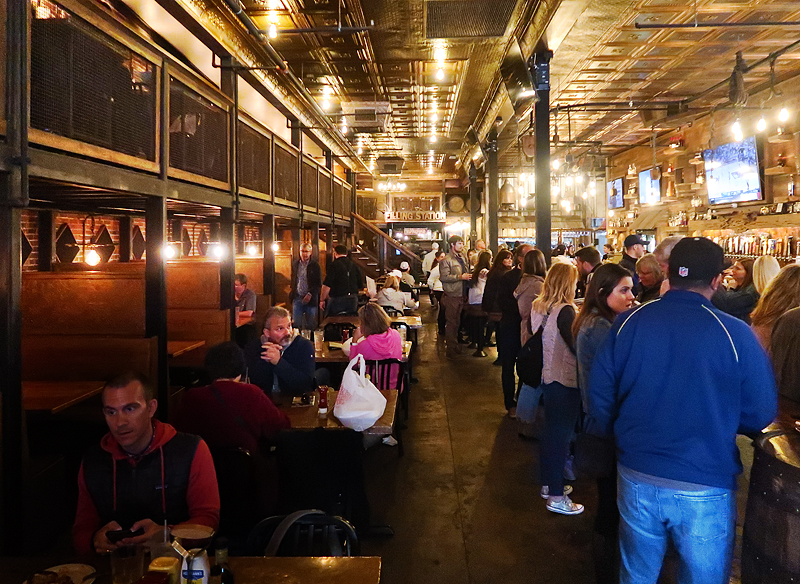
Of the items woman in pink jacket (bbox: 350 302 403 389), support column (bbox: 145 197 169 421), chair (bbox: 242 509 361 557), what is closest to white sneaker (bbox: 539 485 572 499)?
woman in pink jacket (bbox: 350 302 403 389)

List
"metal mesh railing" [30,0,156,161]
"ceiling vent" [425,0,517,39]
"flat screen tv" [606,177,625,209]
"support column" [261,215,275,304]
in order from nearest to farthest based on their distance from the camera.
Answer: "metal mesh railing" [30,0,156,161] → "ceiling vent" [425,0,517,39] → "support column" [261,215,275,304] → "flat screen tv" [606,177,625,209]

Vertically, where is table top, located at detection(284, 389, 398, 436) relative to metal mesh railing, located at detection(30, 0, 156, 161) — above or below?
below

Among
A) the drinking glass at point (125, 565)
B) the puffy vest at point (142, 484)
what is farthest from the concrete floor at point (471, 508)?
the drinking glass at point (125, 565)

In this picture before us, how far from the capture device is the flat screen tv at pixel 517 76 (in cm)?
801

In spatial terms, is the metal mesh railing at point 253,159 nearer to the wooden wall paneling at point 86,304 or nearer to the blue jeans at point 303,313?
the wooden wall paneling at point 86,304

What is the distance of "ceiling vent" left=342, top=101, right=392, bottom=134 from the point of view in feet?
29.1

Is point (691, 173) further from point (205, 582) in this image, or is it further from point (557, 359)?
point (205, 582)

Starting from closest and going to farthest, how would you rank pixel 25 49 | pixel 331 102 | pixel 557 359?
pixel 25 49, pixel 557 359, pixel 331 102

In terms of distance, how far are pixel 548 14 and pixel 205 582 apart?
656 cm

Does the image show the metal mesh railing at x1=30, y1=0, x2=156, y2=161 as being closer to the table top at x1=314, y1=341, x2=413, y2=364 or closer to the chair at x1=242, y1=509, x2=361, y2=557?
the table top at x1=314, y1=341, x2=413, y2=364

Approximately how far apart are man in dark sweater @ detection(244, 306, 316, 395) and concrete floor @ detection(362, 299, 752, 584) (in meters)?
1.05

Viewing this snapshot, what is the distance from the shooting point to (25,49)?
3.07 metres

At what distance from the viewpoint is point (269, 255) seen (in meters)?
9.36

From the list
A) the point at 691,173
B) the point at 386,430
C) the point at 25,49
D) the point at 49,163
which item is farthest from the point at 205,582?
the point at 691,173
